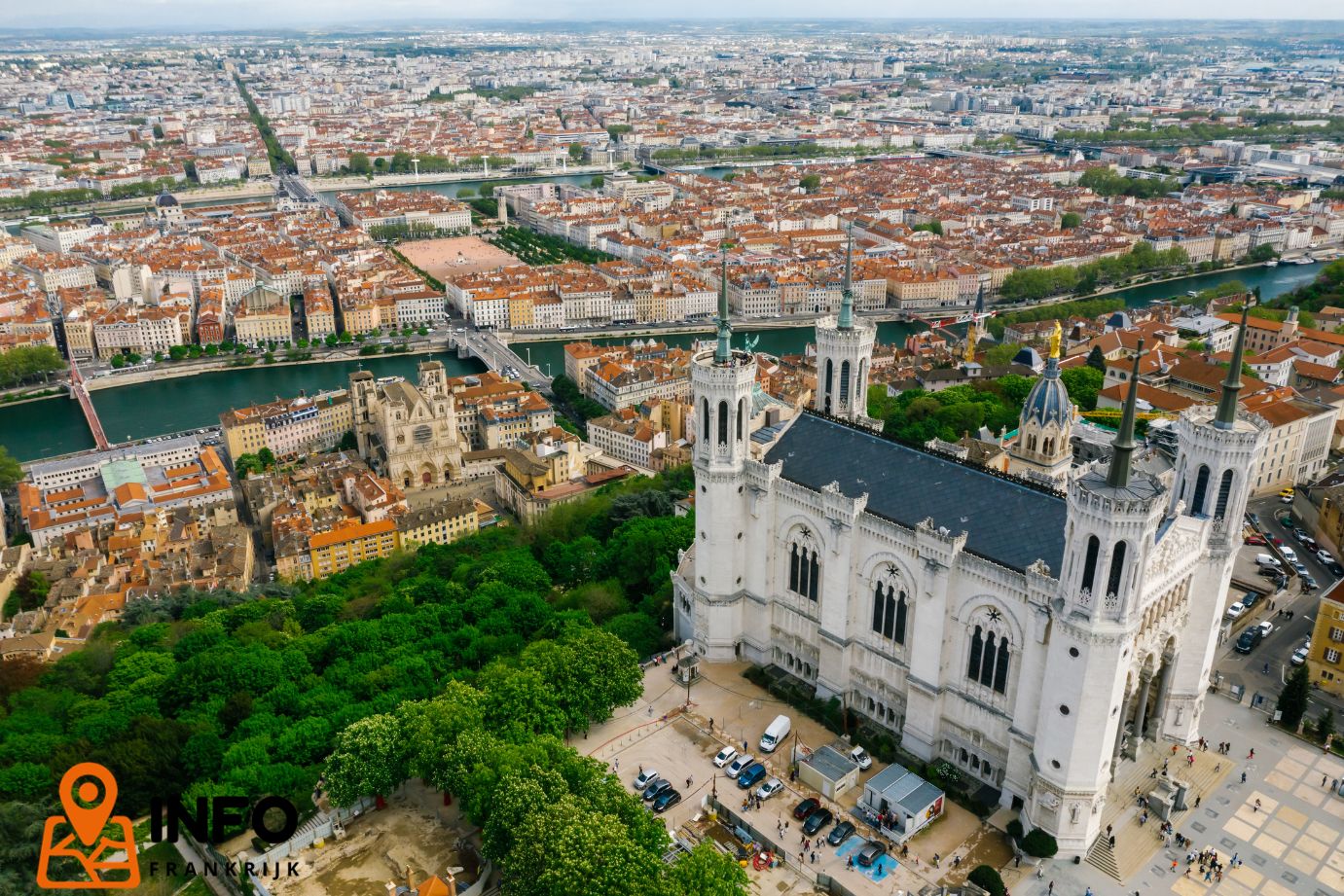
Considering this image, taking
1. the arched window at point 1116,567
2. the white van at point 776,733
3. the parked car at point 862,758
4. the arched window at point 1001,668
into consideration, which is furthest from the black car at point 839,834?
the arched window at point 1116,567

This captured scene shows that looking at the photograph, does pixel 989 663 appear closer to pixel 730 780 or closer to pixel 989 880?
pixel 989 880

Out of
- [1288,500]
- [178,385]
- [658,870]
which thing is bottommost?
[178,385]

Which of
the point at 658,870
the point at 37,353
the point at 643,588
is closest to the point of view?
the point at 658,870

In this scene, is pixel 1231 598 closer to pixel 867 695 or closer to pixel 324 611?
pixel 867 695

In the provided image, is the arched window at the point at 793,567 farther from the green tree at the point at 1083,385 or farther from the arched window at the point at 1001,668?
the green tree at the point at 1083,385

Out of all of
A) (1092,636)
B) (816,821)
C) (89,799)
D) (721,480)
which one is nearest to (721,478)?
(721,480)

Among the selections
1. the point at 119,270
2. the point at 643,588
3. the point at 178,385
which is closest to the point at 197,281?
the point at 119,270

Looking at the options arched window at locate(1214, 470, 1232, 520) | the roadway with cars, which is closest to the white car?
arched window at locate(1214, 470, 1232, 520)

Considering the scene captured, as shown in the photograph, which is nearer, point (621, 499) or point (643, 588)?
point (643, 588)
